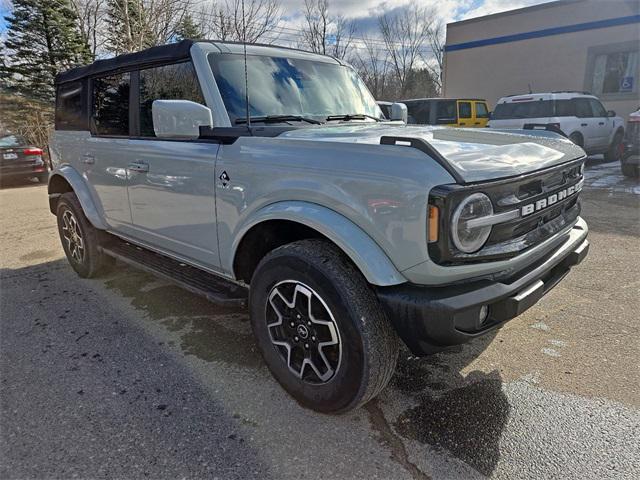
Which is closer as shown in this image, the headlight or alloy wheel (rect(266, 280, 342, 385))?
the headlight

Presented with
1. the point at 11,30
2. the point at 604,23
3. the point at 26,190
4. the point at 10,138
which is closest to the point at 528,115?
the point at 604,23

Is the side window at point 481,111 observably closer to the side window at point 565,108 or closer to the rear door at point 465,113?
the rear door at point 465,113

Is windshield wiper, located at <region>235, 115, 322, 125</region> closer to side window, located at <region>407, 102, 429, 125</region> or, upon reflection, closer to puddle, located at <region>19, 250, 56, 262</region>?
puddle, located at <region>19, 250, 56, 262</region>

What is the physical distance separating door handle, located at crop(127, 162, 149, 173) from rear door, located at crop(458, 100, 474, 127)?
13808mm

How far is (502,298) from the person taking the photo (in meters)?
→ 2.05

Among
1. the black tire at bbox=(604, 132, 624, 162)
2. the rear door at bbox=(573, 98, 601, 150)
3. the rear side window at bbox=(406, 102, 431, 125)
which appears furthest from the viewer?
the rear side window at bbox=(406, 102, 431, 125)

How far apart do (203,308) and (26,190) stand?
1051 centimetres

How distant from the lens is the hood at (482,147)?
2041mm

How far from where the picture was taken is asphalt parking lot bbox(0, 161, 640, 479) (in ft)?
6.92

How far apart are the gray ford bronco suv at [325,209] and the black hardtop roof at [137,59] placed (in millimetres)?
21

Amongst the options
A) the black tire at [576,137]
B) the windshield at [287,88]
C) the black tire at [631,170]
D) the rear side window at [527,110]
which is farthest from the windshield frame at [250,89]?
the black tire at [576,137]

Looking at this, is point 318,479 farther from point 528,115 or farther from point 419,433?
point 528,115

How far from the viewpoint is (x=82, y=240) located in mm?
4531

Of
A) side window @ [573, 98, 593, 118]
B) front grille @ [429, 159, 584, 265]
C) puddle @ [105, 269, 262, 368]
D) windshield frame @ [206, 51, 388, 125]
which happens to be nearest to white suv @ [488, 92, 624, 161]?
side window @ [573, 98, 593, 118]
